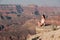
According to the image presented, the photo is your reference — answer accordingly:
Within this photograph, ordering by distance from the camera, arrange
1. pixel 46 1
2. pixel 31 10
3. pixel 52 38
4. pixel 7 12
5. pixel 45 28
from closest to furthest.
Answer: pixel 52 38 < pixel 45 28 < pixel 7 12 < pixel 31 10 < pixel 46 1

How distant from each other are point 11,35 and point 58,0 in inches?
4628

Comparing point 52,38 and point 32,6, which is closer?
point 52,38

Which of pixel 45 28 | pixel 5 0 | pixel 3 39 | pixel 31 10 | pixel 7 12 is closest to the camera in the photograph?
pixel 45 28

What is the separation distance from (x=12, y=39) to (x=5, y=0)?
11553 cm

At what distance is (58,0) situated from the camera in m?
151

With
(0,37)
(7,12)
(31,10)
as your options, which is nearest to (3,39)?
(0,37)

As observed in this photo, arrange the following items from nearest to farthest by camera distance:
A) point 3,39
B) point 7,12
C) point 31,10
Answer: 1. point 3,39
2. point 7,12
3. point 31,10

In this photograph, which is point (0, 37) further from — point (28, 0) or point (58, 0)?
point (28, 0)

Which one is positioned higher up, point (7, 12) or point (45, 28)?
point (45, 28)

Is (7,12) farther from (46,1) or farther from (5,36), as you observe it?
(46,1)

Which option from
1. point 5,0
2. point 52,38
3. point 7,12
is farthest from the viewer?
Answer: point 5,0

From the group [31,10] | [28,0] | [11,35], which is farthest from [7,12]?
[28,0]

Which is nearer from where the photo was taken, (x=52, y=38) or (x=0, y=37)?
(x=52, y=38)

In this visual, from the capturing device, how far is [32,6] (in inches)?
3935
